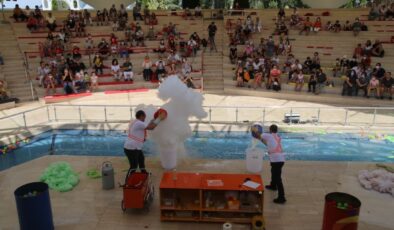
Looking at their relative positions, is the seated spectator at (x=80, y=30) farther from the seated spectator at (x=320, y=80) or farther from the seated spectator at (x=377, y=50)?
the seated spectator at (x=377, y=50)

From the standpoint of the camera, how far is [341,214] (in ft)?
19.2

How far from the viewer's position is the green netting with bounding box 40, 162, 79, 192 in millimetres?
8275

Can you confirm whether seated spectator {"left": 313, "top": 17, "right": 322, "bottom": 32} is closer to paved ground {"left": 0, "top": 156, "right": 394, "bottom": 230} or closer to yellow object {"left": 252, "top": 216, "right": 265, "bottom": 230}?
paved ground {"left": 0, "top": 156, "right": 394, "bottom": 230}

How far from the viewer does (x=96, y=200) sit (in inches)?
306

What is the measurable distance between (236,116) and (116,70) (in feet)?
25.1

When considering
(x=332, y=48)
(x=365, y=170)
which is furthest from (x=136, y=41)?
(x=365, y=170)

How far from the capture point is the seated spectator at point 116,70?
18.1 m

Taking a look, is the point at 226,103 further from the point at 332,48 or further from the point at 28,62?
the point at 28,62

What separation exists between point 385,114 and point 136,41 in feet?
42.1

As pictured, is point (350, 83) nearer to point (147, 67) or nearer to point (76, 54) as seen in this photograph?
point (147, 67)

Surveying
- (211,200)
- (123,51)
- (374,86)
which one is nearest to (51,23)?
(123,51)

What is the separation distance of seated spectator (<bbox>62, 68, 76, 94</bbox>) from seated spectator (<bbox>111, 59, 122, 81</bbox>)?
2.11 meters

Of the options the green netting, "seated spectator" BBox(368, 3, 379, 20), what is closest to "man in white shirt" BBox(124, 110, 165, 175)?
the green netting

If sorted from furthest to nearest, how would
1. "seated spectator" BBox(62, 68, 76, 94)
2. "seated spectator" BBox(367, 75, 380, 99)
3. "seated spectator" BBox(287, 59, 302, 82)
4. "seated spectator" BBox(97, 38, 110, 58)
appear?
1. "seated spectator" BBox(97, 38, 110, 58)
2. "seated spectator" BBox(287, 59, 302, 82)
3. "seated spectator" BBox(62, 68, 76, 94)
4. "seated spectator" BBox(367, 75, 380, 99)
